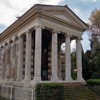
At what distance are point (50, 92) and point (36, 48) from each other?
16.1 ft

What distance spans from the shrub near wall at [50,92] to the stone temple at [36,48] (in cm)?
84

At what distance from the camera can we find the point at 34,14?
65.6 feet

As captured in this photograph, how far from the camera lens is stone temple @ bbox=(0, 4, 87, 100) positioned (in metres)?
19.5

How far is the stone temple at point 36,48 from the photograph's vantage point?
64.0 ft

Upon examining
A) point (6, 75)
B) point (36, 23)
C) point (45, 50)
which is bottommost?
point (6, 75)

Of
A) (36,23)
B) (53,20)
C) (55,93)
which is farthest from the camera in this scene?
(53,20)

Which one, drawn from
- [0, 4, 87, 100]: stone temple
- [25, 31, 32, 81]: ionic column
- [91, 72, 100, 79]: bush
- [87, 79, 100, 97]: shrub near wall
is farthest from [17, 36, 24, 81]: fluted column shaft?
[91, 72, 100, 79]: bush

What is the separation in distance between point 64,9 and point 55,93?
34.1 feet

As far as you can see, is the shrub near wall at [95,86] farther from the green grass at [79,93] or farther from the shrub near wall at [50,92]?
the shrub near wall at [50,92]

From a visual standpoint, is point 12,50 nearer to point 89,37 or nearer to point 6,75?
point 6,75

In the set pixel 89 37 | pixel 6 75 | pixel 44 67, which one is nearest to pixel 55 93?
pixel 44 67

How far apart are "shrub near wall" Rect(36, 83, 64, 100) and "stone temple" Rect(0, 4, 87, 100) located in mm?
844

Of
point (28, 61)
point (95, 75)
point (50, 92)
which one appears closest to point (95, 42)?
point (95, 75)

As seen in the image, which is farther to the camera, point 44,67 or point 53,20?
point 44,67
